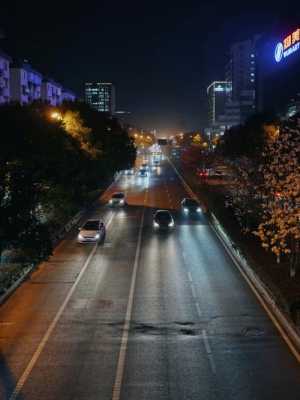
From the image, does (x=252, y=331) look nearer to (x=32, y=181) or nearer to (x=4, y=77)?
(x=32, y=181)

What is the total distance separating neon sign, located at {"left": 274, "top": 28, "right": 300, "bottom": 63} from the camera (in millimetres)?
110769

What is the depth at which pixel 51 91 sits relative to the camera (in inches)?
5108

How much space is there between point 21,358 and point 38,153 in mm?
14514

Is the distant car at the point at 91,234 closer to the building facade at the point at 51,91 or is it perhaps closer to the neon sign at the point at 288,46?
the neon sign at the point at 288,46

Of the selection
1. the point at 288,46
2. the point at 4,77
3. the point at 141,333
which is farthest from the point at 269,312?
the point at 288,46

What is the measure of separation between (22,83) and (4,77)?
1012 centimetres

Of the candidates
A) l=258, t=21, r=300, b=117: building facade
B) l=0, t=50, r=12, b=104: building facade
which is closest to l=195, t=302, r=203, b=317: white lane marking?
l=0, t=50, r=12, b=104: building facade

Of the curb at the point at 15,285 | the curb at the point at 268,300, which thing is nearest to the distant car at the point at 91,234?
the curb at the point at 268,300

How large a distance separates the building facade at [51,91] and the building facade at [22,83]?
19.1ft

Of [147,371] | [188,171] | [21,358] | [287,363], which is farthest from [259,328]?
[188,171]

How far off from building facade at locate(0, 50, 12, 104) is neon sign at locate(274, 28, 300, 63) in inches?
1829

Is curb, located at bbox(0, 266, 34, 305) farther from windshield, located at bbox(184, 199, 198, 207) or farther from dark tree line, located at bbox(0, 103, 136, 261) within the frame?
windshield, located at bbox(184, 199, 198, 207)

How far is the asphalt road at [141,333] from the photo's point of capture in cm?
1734

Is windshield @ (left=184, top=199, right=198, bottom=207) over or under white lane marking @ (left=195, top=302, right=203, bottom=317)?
over
